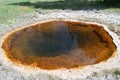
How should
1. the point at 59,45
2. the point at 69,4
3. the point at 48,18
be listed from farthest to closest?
1. the point at 69,4
2. the point at 48,18
3. the point at 59,45

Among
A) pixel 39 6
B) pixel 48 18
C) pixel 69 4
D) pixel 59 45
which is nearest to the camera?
pixel 59 45

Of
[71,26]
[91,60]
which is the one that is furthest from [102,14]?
[91,60]

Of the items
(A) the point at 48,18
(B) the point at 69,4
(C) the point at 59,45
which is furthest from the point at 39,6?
(C) the point at 59,45

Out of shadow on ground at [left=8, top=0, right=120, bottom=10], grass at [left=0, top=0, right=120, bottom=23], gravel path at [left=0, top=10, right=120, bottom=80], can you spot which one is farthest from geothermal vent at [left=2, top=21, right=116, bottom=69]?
shadow on ground at [left=8, top=0, right=120, bottom=10]

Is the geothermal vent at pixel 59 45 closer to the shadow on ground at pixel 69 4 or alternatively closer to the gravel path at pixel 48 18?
the gravel path at pixel 48 18

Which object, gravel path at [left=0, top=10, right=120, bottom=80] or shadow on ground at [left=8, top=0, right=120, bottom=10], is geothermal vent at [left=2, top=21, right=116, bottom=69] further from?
shadow on ground at [left=8, top=0, right=120, bottom=10]

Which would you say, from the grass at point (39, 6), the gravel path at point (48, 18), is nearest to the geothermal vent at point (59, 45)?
the gravel path at point (48, 18)

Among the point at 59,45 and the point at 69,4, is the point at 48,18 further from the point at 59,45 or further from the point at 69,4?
the point at 59,45
